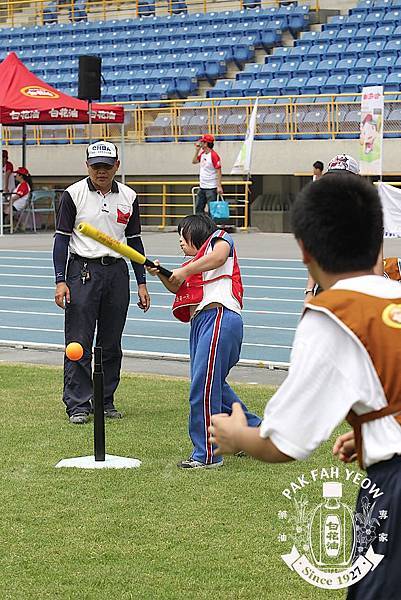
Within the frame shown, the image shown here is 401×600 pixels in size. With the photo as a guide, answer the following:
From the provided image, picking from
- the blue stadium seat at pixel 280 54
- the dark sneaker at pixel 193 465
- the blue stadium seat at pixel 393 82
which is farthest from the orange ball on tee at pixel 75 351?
the blue stadium seat at pixel 280 54

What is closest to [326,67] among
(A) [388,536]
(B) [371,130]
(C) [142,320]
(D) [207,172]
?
(D) [207,172]

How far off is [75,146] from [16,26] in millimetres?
12216

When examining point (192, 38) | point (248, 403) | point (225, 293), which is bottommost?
point (248, 403)

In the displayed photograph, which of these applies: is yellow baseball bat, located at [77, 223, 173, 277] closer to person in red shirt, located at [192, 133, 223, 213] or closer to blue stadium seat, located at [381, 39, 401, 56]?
person in red shirt, located at [192, 133, 223, 213]

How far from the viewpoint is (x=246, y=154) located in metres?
29.4

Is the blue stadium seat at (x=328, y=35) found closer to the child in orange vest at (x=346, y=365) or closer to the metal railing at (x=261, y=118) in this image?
the metal railing at (x=261, y=118)

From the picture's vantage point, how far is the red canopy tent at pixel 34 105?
28.4 meters

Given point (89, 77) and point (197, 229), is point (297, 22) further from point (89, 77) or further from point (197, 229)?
point (197, 229)

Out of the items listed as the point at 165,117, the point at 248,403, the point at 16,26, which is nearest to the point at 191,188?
the point at 165,117

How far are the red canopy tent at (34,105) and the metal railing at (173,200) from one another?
123 inches

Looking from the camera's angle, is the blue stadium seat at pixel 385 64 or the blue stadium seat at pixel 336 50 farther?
the blue stadium seat at pixel 336 50

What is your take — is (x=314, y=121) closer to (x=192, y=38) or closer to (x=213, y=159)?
(x=213, y=159)

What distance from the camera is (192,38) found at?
123 feet

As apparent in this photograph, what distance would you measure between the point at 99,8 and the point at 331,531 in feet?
130
